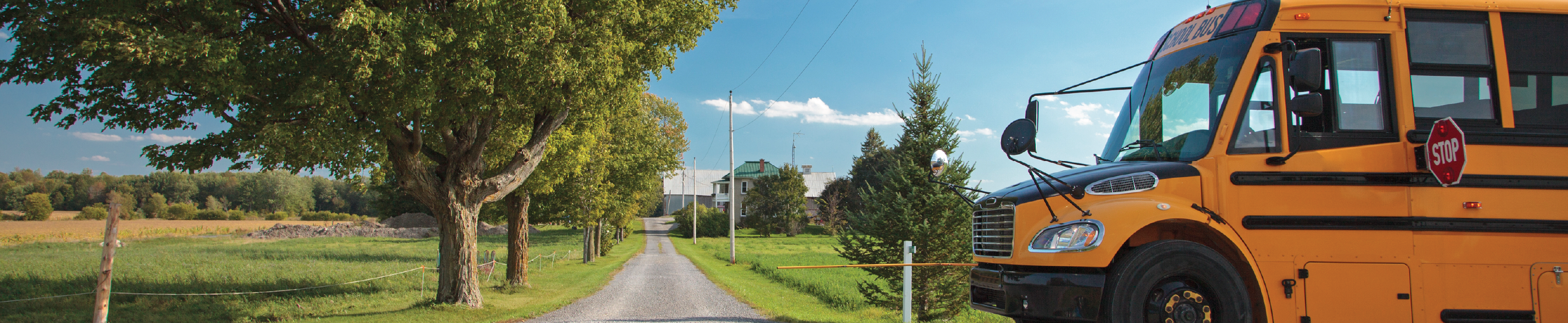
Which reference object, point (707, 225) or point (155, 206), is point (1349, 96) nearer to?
point (707, 225)

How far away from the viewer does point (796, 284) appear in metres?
18.0

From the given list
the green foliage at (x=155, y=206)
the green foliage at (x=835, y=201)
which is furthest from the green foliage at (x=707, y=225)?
the green foliage at (x=155, y=206)

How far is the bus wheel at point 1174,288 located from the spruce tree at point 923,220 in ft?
19.7

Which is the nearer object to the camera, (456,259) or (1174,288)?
(1174,288)

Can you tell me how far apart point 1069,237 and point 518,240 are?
16439 millimetres

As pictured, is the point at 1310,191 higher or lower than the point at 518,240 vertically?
higher

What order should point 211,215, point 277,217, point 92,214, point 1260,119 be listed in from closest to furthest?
point 1260,119, point 92,214, point 211,215, point 277,217

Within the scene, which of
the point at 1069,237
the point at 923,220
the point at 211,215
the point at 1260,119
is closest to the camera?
the point at 1069,237

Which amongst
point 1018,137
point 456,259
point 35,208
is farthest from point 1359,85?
point 35,208

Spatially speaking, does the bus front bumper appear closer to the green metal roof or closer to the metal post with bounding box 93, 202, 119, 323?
the metal post with bounding box 93, 202, 119, 323

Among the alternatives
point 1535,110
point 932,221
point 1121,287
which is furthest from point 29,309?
point 1535,110

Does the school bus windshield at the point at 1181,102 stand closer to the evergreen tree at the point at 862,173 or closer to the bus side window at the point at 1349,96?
the bus side window at the point at 1349,96

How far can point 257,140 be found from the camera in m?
8.99

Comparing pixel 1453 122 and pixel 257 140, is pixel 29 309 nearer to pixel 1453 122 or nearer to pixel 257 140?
pixel 257 140
